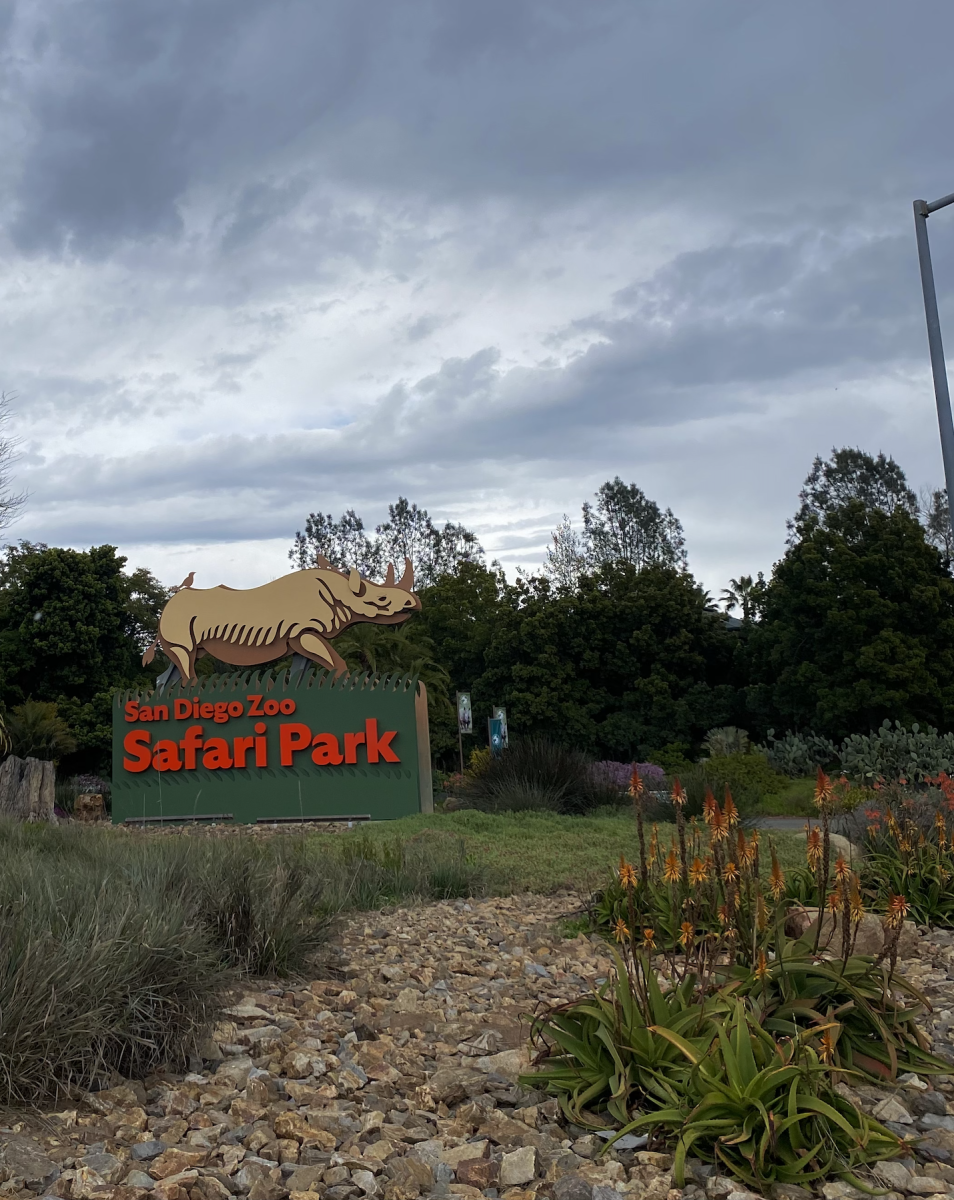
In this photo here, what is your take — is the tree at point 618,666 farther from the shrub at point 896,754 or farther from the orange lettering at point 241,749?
the orange lettering at point 241,749

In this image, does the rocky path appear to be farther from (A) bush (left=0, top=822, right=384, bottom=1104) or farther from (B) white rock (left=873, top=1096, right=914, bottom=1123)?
(A) bush (left=0, top=822, right=384, bottom=1104)

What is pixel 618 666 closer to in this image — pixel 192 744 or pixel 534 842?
pixel 192 744

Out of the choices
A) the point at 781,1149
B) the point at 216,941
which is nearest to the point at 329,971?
the point at 216,941

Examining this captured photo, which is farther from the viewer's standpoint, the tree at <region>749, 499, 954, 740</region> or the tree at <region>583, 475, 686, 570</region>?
the tree at <region>583, 475, 686, 570</region>

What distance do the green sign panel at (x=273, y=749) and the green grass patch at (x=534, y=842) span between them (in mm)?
1770

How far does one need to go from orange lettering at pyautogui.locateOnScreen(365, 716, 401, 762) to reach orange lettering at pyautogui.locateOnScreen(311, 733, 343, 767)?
1.61ft

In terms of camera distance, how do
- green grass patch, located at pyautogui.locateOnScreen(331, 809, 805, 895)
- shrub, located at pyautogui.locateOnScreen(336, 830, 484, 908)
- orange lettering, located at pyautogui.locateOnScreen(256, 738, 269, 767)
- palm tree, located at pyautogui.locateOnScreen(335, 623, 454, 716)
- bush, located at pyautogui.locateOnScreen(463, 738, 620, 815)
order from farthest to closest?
palm tree, located at pyautogui.locateOnScreen(335, 623, 454, 716), orange lettering, located at pyautogui.locateOnScreen(256, 738, 269, 767), bush, located at pyautogui.locateOnScreen(463, 738, 620, 815), green grass patch, located at pyautogui.locateOnScreen(331, 809, 805, 895), shrub, located at pyautogui.locateOnScreen(336, 830, 484, 908)

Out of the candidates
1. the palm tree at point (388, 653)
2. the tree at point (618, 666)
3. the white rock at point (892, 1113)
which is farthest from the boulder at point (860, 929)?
the palm tree at point (388, 653)

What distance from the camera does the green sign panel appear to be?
14914mm

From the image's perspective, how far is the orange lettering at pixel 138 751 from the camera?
16.0 metres

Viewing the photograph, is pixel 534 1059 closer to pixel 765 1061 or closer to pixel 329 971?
pixel 765 1061

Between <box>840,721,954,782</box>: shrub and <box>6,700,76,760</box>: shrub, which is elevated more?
<box>6,700,76,760</box>: shrub

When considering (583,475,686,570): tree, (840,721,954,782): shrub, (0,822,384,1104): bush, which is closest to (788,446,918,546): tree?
(583,475,686,570): tree

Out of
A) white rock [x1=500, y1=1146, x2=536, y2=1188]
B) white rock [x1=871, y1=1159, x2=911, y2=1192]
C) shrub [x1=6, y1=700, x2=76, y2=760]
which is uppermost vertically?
shrub [x1=6, y1=700, x2=76, y2=760]
